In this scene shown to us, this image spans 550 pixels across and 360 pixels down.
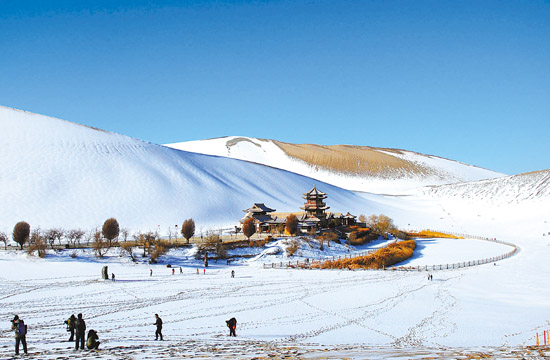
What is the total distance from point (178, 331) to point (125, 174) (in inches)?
2675

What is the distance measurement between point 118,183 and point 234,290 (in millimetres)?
55165

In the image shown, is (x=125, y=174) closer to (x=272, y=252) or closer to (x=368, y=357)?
(x=272, y=252)

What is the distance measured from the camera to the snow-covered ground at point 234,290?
611 inches

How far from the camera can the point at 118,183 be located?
254ft

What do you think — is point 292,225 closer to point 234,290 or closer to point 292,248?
point 292,248

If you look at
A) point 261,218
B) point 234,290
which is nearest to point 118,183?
point 261,218

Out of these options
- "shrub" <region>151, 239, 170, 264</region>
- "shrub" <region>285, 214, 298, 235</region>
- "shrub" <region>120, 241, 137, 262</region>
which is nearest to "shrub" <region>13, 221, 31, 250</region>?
"shrub" <region>120, 241, 137, 262</region>

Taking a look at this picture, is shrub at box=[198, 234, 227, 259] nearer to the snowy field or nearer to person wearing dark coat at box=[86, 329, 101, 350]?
the snowy field

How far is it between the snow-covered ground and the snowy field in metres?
0.07

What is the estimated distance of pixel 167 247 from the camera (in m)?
41.7

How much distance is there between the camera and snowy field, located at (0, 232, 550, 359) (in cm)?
1445

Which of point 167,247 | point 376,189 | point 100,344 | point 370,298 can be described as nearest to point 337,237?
point 167,247

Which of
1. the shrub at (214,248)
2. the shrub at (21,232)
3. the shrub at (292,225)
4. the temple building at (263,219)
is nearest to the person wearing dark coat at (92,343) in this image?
the shrub at (214,248)

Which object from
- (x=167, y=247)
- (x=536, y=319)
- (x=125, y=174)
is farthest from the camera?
(x=125, y=174)
